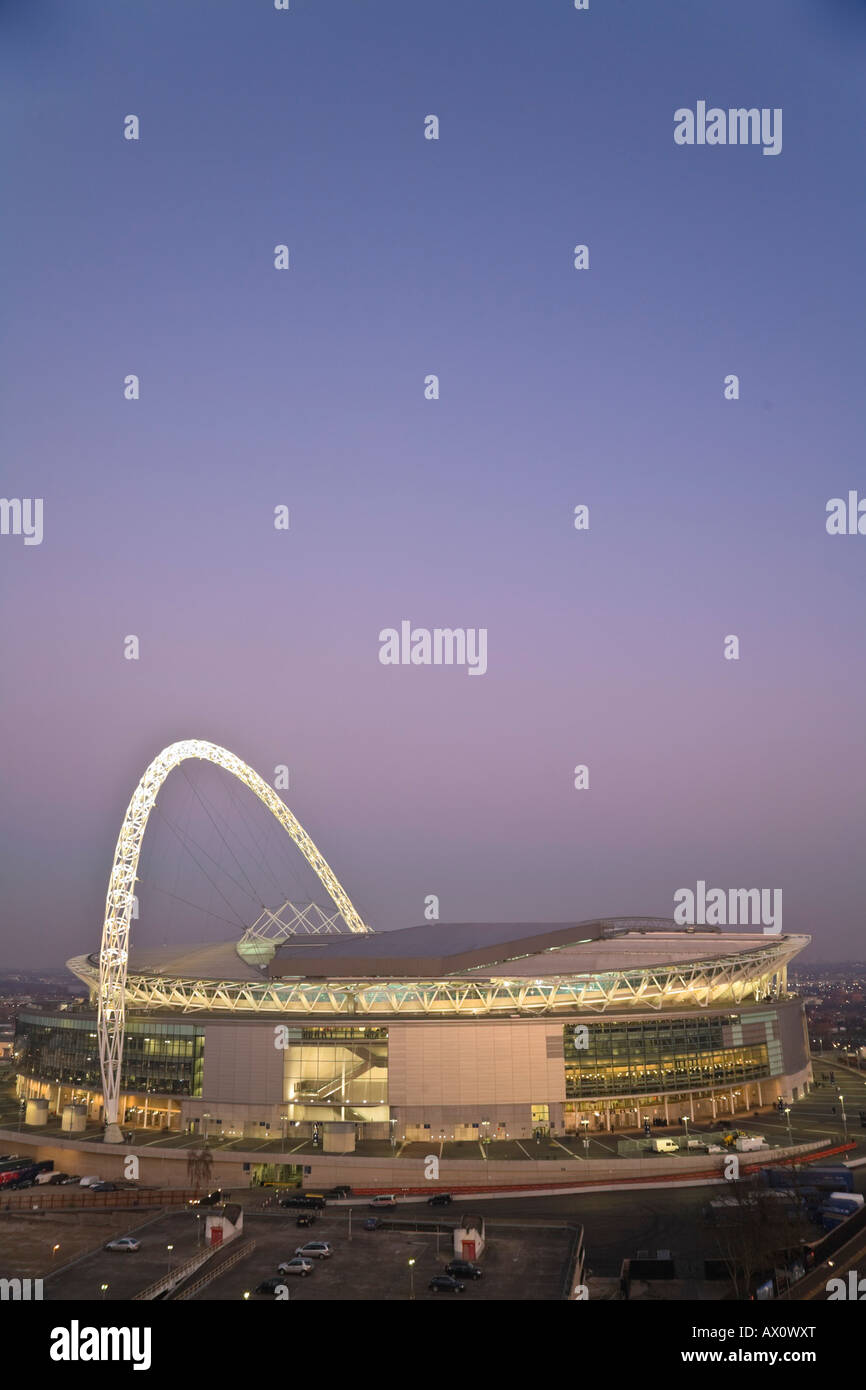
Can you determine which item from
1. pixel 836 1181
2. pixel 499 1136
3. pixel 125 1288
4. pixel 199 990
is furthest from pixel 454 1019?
pixel 125 1288

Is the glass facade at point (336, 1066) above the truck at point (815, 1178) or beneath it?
above

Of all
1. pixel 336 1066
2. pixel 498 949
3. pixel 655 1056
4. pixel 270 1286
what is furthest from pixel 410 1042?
pixel 270 1286

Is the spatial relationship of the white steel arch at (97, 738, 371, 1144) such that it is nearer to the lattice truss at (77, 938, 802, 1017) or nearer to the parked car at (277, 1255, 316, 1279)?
the lattice truss at (77, 938, 802, 1017)

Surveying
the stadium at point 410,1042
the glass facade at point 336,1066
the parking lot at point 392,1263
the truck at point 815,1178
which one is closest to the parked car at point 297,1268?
the parking lot at point 392,1263

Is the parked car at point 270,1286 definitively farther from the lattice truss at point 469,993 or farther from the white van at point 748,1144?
the lattice truss at point 469,993

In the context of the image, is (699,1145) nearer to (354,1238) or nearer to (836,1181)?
(836,1181)

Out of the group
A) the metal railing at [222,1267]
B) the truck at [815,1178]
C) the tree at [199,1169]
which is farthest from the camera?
the tree at [199,1169]

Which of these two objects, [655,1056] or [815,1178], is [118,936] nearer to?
[655,1056]
